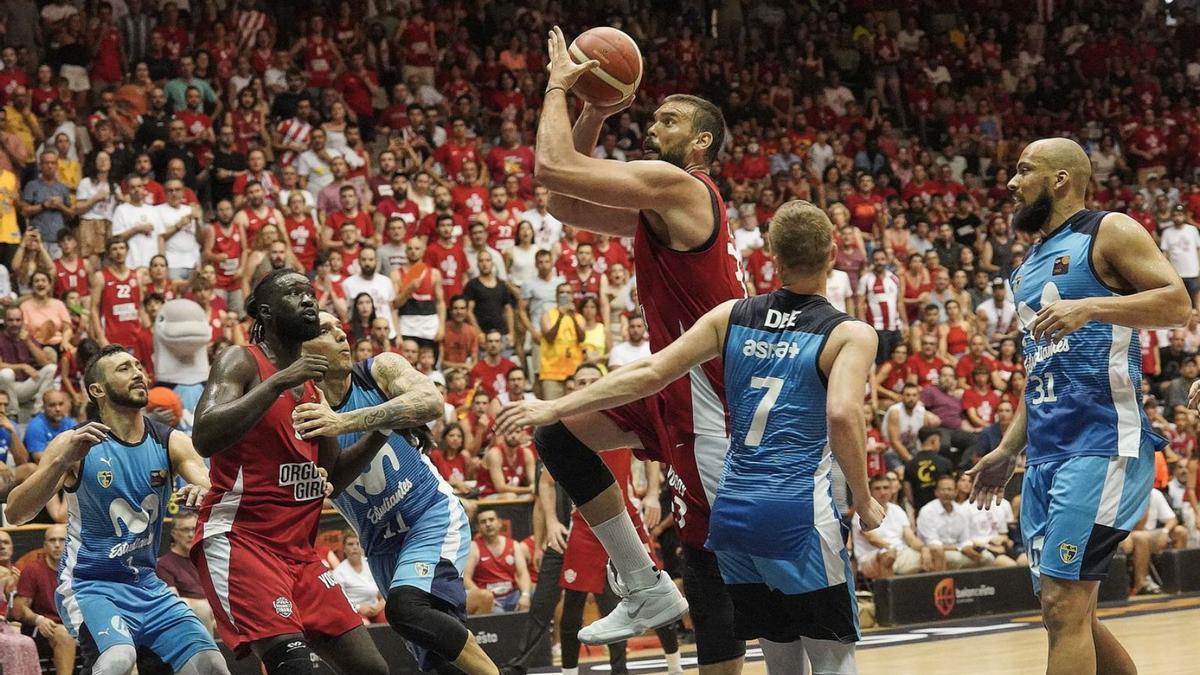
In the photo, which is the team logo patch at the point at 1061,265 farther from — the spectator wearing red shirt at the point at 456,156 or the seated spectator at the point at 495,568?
the spectator wearing red shirt at the point at 456,156

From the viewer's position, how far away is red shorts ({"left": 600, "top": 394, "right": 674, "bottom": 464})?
20.3 feet

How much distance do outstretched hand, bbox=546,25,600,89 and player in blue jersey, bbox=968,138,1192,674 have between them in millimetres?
1991

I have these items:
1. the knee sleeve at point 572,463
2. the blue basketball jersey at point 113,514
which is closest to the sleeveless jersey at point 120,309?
the blue basketball jersey at point 113,514

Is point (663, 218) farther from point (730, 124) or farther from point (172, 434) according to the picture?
point (730, 124)

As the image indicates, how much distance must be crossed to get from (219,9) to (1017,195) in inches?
545

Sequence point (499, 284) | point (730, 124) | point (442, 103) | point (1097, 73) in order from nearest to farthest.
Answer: point (499, 284) < point (442, 103) < point (730, 124) < point (1097, 73)

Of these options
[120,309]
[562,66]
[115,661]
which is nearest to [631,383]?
[562,66]

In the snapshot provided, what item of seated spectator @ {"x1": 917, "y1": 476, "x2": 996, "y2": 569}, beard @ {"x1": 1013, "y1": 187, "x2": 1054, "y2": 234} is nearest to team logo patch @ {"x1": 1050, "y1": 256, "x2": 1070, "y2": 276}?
beard @ {"x1": 1013, "y1": 187, "x2": 1054, "y2": 234}

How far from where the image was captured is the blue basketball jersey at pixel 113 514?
283 inches

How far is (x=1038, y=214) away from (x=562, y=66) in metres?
2.19

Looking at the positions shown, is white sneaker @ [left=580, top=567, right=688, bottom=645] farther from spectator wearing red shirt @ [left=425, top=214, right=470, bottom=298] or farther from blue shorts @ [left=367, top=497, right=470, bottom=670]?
spectator wearing red shirt @ [left=425, top=214, right=470, bottom=298]

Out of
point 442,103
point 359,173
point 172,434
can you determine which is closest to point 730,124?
point 442,103

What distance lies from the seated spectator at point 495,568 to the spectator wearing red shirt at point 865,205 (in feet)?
29.6

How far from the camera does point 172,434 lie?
7445 mm
